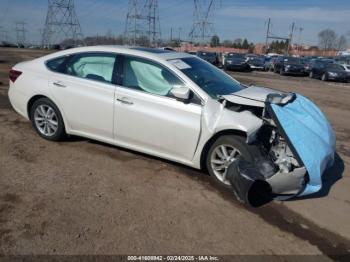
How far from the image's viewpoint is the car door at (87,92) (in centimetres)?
540

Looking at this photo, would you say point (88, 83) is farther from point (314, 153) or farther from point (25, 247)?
point (314, 153)

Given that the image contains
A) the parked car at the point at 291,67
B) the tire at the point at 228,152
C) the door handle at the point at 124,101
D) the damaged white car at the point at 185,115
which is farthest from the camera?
the parked car at the point at 291,67

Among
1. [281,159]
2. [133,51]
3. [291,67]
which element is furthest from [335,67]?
[281,159]

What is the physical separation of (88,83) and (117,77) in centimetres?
48

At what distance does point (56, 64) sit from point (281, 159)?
369 cm

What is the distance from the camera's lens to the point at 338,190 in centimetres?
502

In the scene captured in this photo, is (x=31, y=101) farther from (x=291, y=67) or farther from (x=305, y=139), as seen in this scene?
(x=291, y=67)

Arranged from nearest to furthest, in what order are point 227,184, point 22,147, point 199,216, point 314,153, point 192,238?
point 192,238
point 199,216
point 314,153
point 227,184
point 22,147

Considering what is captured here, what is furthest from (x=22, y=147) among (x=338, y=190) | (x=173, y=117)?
(x=338, y=190)

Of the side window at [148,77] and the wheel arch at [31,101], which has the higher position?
the side window at [148,77]

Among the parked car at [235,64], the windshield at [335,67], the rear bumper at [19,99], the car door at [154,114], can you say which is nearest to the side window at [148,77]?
the car door at [154,114]

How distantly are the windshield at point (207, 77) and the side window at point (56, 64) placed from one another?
1.84 meters

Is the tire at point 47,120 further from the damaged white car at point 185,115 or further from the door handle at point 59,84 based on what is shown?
the door handle at point 59,84

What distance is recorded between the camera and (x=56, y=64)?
5.98m
